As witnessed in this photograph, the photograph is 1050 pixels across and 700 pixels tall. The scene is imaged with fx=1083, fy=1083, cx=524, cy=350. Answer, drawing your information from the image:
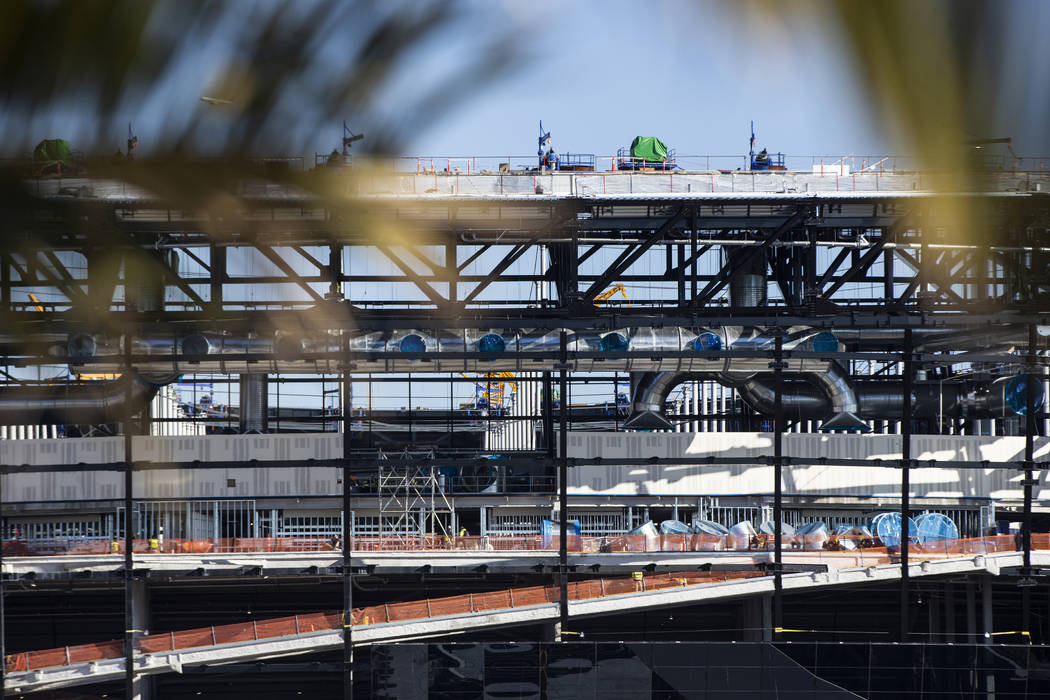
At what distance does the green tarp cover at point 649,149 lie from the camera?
19.0 m

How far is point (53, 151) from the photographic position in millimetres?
1213

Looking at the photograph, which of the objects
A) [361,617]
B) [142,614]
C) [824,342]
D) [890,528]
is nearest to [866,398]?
[890,528]

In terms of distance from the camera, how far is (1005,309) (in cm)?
1703

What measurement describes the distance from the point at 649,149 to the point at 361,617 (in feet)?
30.6

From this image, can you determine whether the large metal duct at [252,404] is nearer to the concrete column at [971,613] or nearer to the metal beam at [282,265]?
the concrete column at [971,613]

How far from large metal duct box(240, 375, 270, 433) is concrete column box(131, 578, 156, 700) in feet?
11.8

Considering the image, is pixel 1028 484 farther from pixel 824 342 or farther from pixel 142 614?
pixel 142 614

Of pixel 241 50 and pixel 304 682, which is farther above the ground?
pixel 241 50

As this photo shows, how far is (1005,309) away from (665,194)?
5643 mm

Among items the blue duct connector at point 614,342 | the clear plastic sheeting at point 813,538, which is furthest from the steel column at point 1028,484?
the blue duct connector at point 614,342

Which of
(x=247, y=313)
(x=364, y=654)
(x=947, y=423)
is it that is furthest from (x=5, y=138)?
(x=947, y=423)

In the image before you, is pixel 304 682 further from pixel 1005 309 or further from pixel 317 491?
pixel 1005 309

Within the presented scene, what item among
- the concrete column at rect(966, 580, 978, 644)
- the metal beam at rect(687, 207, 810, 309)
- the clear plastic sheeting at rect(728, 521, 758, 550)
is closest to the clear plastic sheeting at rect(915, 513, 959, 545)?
the concrete column at rect(966, 580, 978, 644)

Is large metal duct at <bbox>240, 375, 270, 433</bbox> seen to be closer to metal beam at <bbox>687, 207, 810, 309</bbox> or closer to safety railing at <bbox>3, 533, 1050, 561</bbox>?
safety railing at <bbox>3, 533, 1050, 561</bbox>
